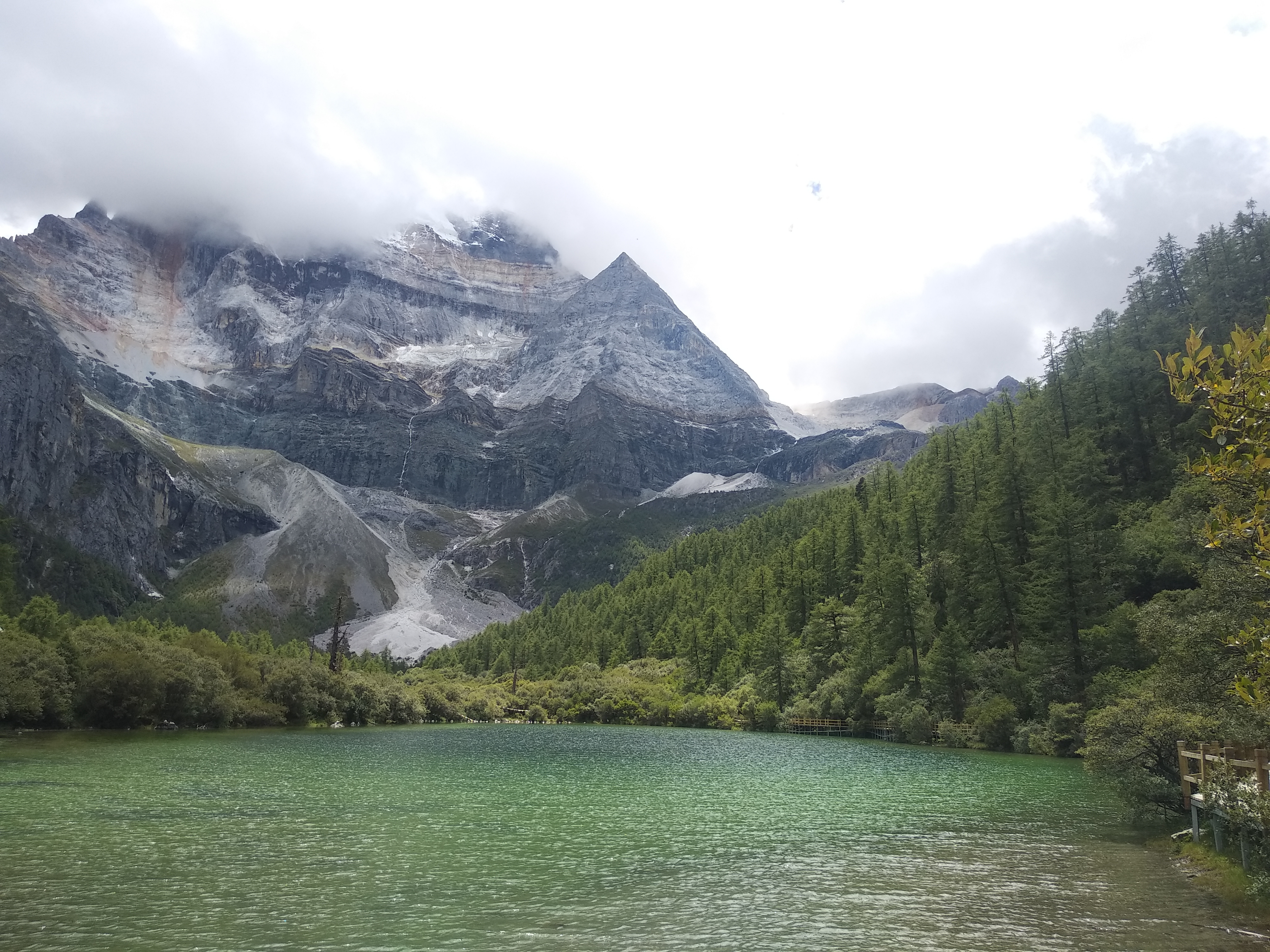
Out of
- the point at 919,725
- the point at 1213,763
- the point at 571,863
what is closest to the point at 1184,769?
the point at 1213,763

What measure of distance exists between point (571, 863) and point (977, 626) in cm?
5734

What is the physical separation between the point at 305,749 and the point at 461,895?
138ft

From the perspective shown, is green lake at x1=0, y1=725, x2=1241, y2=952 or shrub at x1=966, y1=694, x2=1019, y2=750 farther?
shrub at x1=966, y1=694, x2=1019, y2=750

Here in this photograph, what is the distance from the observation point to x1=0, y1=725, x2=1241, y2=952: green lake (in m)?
14.6

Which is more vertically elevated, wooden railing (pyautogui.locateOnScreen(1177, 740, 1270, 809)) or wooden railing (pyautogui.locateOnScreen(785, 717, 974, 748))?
wooden railing (pyautogui.locateOnScreen(1177, 740, 1270, 809))

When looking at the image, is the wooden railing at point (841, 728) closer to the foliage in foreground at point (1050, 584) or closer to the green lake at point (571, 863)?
the foliage in foreground at point (1050, 584)

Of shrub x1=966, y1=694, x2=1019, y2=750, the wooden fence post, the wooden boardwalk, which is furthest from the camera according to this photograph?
shrub x1=966, y1=694, x2=1019, y2=750

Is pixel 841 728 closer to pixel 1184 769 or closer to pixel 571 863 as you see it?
pixel 1184 769

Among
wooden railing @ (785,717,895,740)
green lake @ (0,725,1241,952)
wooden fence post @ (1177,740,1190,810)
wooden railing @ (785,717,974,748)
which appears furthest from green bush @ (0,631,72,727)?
wooden fence post @ (1177,740,1190,810)

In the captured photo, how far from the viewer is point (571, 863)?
20.3 metres

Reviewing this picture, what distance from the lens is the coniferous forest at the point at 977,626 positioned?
33406mm

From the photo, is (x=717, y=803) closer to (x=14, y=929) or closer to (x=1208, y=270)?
(x=14, y=929)

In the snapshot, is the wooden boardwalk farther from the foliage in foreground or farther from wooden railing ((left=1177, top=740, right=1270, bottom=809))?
the foliage in foreground

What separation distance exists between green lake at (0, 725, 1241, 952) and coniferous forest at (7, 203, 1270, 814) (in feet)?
20.8
